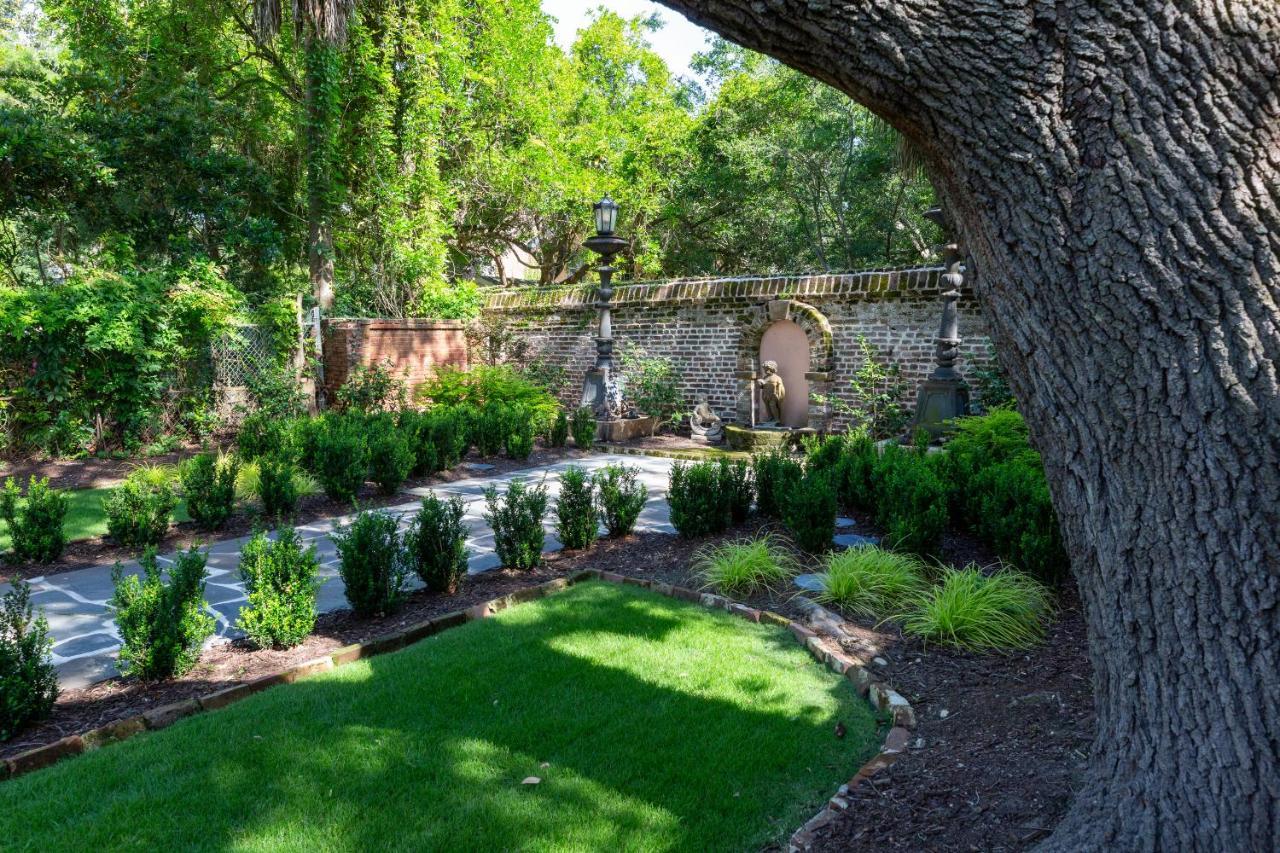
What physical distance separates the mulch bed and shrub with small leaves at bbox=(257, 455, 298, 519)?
2383 mm

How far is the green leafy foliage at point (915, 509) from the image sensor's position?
202 inches

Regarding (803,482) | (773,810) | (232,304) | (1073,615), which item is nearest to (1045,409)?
(773,810)

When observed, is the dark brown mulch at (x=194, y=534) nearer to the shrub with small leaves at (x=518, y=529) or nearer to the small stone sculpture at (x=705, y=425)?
the shrub with small leaves at (x=518, y=529)

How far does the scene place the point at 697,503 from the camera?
585 cm

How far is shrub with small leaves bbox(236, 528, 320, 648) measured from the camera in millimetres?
3998

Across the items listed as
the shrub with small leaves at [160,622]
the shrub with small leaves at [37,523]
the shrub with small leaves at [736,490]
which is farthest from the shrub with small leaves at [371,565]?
the shrub with small leaves at [37,523]

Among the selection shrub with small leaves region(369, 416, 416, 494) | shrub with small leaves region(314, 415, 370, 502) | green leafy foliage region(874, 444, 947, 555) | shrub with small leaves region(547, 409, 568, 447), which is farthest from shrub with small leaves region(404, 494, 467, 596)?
shrub with small leaves region(547, 409, 568, 447)

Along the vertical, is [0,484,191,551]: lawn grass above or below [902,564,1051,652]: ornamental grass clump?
below

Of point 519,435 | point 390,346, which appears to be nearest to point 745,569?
point 519,435

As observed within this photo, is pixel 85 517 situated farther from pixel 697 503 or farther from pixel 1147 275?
pixel 1147 275

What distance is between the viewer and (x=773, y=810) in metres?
2.69

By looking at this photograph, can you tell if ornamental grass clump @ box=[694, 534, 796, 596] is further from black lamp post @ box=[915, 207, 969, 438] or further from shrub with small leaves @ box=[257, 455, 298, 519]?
black lamp post @ box=[915, 207, 969, 438]

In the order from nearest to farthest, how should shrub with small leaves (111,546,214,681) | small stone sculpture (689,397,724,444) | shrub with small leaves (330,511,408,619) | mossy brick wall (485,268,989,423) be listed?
shrub with small leaves (111,546,214,681)
shrub with small leaves (330,511,408,619)
mossy brick wall (485,268,989,423)
small stone sculpture (689,397,724,444)

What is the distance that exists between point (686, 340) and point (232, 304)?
22.5ft
